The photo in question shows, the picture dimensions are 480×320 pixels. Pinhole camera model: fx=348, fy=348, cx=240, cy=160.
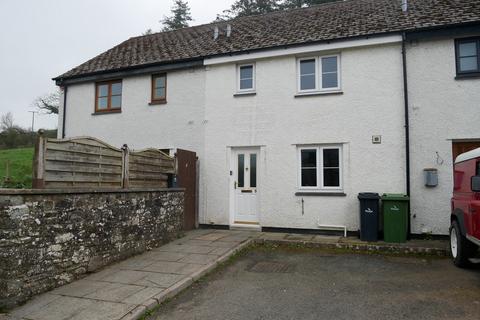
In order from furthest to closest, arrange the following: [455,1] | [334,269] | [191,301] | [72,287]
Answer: [455,1] → [334,269] → [72,287] → [191,301]

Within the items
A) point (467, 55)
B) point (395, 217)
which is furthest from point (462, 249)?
point (467, 55)

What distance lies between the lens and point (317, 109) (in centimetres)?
1005

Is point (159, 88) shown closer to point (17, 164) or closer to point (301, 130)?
point (301, 130)

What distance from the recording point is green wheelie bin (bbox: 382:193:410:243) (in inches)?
333

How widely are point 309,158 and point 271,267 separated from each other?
407 centimetres

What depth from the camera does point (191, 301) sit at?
529 centimetres

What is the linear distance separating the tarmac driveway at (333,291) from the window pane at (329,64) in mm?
5488

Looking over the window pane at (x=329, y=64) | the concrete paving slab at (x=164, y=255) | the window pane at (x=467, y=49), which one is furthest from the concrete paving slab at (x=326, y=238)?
the window pane at (x=467, y=49)

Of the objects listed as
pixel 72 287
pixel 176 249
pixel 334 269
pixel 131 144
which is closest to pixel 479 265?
pixel 334 269

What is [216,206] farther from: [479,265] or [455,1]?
[455,1]

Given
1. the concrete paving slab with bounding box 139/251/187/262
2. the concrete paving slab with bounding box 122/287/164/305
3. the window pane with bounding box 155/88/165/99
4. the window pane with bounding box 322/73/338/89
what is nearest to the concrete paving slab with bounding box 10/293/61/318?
the concrete paving slab with bounding box 122/287/164/305

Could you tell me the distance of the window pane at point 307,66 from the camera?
34.2ft

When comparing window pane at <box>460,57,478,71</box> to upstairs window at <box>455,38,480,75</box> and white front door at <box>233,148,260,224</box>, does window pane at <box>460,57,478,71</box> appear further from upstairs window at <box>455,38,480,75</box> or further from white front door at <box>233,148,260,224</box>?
white front door at <box>233,148,260,224</box>

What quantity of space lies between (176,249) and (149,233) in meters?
0.74
